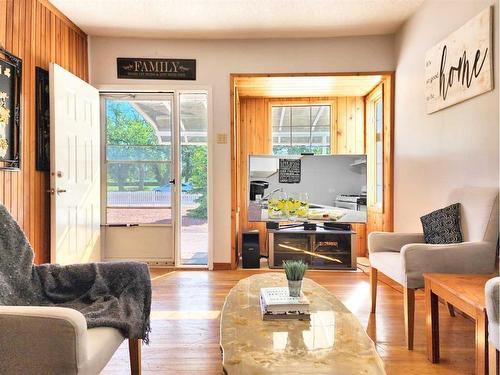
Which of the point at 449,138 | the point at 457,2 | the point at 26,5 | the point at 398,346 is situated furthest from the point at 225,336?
the point at 26,5

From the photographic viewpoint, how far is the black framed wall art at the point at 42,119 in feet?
10.0

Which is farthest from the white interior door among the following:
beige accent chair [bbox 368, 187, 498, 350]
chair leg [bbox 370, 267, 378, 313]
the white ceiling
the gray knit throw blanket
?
beige accent chair [bbox 368, 187, 498, 350]

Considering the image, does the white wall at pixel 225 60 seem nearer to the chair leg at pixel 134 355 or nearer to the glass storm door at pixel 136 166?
the glass storm door at pixel 136 166

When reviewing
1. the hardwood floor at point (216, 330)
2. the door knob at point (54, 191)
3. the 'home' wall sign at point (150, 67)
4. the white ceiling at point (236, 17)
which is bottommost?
the hardwood floor at point (216, 330)

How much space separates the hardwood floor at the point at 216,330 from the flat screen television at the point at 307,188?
2.72ft

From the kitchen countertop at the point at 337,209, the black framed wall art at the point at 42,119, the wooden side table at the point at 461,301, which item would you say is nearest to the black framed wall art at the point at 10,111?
the black framed wall art at the point at 42,119

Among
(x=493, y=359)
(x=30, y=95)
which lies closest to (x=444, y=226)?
(x=493, y=359)

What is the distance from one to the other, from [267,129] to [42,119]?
2.87 metres

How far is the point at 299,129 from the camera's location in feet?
16.8

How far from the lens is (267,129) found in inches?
201

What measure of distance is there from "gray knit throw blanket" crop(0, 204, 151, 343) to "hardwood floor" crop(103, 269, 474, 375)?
17.6 inches

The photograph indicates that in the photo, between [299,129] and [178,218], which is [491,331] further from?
[299,129]

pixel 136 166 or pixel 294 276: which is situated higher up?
pixel 136 166

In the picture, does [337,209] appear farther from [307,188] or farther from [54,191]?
[54,191]
